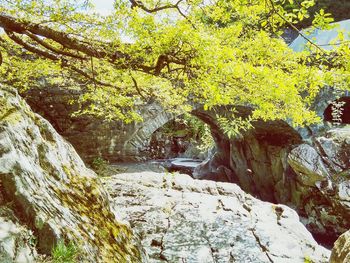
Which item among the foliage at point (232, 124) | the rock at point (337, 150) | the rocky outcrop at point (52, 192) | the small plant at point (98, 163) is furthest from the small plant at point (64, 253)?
the rock at point (337, 150)

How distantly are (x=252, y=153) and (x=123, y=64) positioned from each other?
1308cm

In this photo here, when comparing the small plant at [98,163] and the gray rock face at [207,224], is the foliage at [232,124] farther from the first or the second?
the small plant at [98,163]

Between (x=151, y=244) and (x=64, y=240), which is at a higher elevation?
(x=64, y=240)

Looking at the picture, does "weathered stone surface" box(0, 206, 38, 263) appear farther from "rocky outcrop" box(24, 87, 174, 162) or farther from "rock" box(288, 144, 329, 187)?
"rock" box(288, 144, 329, 187)

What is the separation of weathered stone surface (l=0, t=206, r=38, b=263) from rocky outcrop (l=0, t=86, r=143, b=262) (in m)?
0.06

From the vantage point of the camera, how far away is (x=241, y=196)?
25.9 ft

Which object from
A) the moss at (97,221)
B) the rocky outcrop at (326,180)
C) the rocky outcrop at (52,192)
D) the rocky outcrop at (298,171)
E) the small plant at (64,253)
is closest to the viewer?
the small plant at (64,253)

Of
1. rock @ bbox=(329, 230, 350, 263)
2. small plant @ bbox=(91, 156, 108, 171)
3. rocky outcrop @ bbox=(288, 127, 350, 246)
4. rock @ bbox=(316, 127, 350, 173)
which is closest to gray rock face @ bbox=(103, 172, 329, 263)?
rock @ bbox=(329, 230, 350, 263)

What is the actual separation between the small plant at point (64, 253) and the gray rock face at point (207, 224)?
2.42 m

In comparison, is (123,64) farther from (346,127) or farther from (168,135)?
(168,135)

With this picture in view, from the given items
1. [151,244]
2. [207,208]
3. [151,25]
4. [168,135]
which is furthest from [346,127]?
[168,135]

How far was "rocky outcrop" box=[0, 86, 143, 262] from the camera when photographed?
82.9 inches

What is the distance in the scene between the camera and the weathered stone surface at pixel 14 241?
178 cm

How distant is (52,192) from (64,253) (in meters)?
0.57
